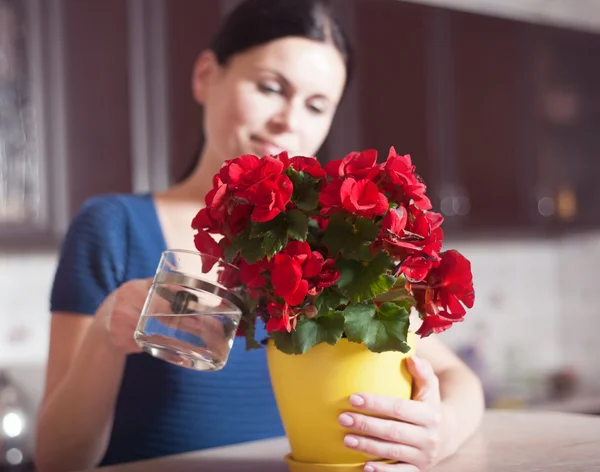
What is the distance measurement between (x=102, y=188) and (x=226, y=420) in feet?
4.48

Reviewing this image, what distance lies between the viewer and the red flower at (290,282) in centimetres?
74

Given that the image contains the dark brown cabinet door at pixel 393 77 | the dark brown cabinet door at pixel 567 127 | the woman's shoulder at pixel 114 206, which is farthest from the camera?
the dark brown cabinet door at pixel 567 127

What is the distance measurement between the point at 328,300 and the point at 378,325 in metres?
0.06

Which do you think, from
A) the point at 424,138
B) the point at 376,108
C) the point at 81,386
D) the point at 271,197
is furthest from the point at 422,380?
the point at 424,138

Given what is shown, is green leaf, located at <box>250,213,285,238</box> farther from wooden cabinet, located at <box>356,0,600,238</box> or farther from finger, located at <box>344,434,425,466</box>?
wooden cabinet, located at <box>356,0,600,238</box>

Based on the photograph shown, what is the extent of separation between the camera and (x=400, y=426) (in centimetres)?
82

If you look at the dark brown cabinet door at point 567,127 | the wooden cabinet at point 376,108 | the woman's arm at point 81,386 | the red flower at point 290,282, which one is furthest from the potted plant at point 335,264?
the dark brown cabinet door at point 567,127

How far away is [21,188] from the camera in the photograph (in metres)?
2.46

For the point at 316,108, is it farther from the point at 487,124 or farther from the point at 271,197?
the point at 487,124

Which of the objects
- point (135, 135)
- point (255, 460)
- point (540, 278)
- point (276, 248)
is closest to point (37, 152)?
point (135, 135)

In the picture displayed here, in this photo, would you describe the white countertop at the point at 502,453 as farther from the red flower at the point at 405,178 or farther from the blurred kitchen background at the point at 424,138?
the blurred kitchen background at the point at 424,138

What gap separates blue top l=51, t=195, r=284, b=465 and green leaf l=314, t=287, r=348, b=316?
1.71ft

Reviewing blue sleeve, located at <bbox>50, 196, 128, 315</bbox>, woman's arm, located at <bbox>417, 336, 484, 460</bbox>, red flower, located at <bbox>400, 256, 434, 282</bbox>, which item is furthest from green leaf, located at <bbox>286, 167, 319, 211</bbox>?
blue sleeve, located at <bbox>50, 196, 128, 315</bbox>

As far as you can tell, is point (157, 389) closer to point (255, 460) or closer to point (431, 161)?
point (255, 460)
